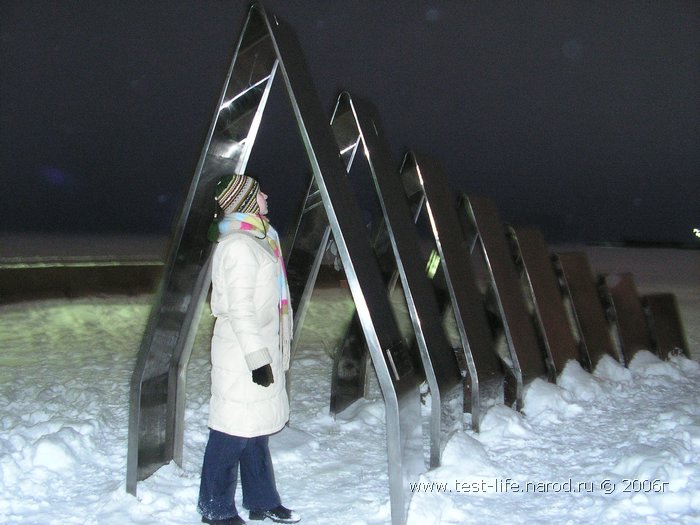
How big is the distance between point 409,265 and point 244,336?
1.42 m

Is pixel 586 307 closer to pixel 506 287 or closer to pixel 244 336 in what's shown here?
pixel 506 287

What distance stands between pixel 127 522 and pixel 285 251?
6.76ft

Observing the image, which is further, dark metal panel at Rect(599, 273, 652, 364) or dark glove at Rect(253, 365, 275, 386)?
dark metal panel at Rect(599, 273, 652, 364)

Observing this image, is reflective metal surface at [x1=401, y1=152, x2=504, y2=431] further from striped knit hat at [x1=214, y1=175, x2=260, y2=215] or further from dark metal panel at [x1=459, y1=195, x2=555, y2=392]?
striped knit hat at [x1=214, y1=175, x2=260, y2=215]

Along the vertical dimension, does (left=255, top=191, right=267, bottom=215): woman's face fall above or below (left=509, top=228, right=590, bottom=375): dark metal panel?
above

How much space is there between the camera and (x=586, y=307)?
636 cm

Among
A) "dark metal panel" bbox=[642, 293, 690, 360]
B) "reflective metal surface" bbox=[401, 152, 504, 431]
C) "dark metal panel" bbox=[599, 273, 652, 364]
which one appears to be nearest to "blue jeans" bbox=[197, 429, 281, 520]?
"reflective metal surface" bbox=[401, 152, 504, 431]

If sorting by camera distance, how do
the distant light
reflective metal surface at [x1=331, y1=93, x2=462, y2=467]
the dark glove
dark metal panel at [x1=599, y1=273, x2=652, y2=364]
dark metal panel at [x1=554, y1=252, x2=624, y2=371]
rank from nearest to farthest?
the dark glove < reflective metal surface at [x1=331, y1=93, x2=462, y2=467] < the distant light < dark metal panel at [x1=554, y1=252, x2=624, y2=371] < dark metal panel at [x1=599, y1=273, x2=652, y2=364]

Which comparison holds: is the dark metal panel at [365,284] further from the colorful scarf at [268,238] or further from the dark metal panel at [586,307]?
the dark metal panel at [586,307]

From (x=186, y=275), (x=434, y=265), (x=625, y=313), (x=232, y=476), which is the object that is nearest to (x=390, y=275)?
(x=434, y=265)

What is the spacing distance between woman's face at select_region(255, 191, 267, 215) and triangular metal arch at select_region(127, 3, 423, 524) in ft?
0.92

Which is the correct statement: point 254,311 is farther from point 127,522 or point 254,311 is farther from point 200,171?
point 127,522

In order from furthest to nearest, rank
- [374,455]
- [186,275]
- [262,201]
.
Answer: [374,455]
[186,275]
[262,201]

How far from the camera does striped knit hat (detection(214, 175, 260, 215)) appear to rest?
9.96 ft
